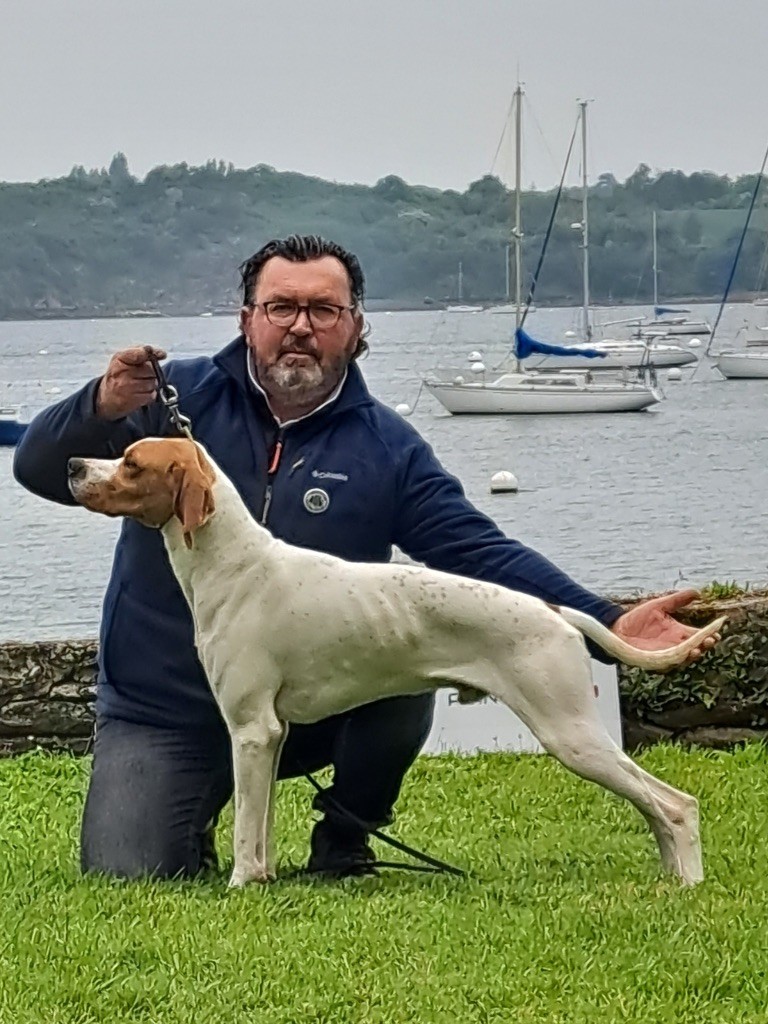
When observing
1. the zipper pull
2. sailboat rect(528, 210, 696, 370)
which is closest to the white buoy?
sailboat rect(528, 210, 696, 370)

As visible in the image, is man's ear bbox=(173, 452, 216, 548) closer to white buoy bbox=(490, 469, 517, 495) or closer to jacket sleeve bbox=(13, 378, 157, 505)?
jacket sleeve bbox=(13, 378, 157, 505)

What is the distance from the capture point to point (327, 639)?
12.5ft

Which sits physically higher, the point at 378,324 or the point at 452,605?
the point at 452,605

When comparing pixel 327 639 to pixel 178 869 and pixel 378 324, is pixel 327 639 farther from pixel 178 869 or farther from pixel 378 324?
pixel 378 324

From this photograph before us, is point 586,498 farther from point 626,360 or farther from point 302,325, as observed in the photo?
point 302,325

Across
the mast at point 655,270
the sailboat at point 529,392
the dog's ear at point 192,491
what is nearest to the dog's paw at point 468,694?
the dog's ear at point 192,491

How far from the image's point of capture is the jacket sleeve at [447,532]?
418 cm

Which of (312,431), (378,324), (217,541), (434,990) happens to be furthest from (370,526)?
(378,324)

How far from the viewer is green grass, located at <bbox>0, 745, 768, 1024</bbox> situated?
3146 millimetres

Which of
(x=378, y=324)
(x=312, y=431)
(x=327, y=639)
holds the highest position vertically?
(x=312, y=431)

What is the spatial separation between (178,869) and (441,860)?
73cm

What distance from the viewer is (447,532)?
4262mm

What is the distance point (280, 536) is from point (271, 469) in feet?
0.56

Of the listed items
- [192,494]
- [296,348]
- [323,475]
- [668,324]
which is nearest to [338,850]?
[323,475]
